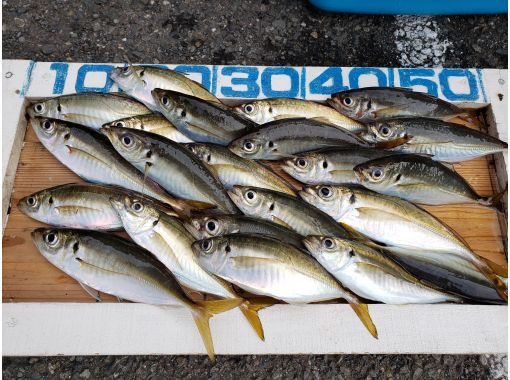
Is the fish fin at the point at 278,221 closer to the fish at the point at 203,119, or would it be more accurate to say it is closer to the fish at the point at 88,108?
the fish at the point at 203,119

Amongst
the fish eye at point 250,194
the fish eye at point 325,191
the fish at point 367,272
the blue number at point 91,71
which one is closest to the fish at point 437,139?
the fish eye at point 325,191

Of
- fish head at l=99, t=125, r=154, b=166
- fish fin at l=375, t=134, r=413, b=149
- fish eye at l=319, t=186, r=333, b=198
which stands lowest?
fish eye at l=319, t=186, r=333, b=198

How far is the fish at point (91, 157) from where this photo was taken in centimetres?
243

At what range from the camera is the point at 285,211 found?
2.31 metres

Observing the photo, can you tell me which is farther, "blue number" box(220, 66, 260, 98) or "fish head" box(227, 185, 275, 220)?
"blue number" box(220, 66, 260, 98)

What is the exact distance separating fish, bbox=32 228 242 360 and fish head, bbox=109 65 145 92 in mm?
991

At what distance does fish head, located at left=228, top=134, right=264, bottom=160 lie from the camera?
2.51 meters

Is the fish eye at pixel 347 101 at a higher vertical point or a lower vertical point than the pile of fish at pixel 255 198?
higher

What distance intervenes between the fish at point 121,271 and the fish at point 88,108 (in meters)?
0.76

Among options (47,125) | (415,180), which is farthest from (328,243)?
(47,125)

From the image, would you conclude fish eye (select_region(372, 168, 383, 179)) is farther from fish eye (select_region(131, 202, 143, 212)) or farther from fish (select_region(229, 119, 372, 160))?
fish eye (select_region(131, 202, 143, 212))

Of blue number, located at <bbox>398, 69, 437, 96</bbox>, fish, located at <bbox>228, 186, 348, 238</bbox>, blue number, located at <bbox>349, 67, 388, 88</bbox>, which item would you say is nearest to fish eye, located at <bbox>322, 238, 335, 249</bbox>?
fish, located at <bbox>228, 186, 348, 238</bbox>

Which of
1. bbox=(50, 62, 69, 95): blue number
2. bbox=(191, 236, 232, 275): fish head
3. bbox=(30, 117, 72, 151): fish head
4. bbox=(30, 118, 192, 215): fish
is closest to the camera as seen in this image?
bbox=(191, 236, 232, 275): fish head

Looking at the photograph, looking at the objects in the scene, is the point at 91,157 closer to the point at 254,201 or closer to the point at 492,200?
the point at 254,201
